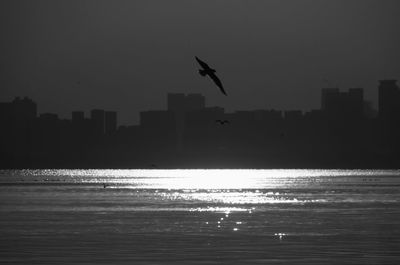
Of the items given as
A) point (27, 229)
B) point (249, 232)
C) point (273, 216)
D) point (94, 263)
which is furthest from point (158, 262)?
point (273, 216)

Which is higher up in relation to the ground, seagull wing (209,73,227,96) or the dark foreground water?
seagull wing (209,73,227,96)

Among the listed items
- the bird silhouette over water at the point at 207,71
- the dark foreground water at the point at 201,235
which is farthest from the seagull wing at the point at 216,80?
the dark foreground water at the point at 201,235

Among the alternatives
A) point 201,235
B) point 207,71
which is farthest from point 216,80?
point 201,235

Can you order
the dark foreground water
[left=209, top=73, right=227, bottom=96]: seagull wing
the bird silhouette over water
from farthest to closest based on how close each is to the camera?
the dark foreground water < the bird silhouette over water < [left=209, top=73, right=227, bottom=96]: seagull wing

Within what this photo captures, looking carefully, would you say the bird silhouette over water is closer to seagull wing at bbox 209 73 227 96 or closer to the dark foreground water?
seagull wing at bbox 209 73 227 96

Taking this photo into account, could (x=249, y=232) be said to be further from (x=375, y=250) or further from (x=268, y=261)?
(x=268, y=261)

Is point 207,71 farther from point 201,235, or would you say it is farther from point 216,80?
point 201,235

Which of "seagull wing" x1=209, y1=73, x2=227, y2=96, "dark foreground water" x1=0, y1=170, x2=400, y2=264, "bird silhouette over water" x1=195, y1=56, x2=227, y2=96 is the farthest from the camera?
"dark foreground water" x1=0, y1=170, x2=400, y2=264

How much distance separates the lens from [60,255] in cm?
4362

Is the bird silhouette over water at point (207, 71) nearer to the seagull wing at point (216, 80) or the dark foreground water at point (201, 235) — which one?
the seagull wing at point (216, 80)

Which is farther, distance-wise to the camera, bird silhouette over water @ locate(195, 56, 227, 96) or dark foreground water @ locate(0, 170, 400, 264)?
dark foreground water @ locate(0, 170, 400, 264)

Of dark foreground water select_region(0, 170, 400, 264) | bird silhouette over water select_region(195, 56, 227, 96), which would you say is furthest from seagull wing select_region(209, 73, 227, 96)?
dark foreground water select_region(0, 170, 400, 264)

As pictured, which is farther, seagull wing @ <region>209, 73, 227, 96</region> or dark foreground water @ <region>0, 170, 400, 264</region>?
dark foreground water @ <region>0, 170, 400, 264</region>

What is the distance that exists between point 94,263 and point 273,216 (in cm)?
3255
